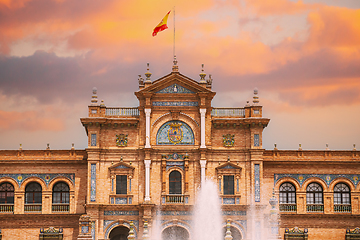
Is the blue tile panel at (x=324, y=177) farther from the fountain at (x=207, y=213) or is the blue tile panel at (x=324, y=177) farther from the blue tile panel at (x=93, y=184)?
the blue tile panel at (x=93, y=184)

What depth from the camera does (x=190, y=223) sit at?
65.8m

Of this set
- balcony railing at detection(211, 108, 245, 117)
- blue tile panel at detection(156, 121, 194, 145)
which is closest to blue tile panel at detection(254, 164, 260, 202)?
balcony railing at detection(211, 108, 245, 117)

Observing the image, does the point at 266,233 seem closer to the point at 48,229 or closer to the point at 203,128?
the point at 203,128

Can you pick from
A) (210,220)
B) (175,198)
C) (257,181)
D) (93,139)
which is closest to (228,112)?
(257,181)

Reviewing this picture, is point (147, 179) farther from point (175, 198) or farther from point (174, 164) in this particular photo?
point (175, 198)

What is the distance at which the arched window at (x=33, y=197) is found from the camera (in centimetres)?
6844

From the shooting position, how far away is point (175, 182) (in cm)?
6681

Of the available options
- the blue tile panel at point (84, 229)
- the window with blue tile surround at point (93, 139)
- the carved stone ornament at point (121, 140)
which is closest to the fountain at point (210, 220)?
the carved stone ornament at point (121, 140)

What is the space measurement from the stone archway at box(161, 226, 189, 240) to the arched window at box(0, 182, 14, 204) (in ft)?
46.9

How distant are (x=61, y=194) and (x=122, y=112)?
9342mm

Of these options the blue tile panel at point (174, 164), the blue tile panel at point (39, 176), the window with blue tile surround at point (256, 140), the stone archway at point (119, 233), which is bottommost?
the stone archway at point (119, 233)

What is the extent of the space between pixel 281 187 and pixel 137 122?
14391 millimetres

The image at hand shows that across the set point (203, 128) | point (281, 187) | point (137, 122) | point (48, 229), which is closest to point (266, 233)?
point (281, 187)

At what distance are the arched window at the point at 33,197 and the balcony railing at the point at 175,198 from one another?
11.5m
